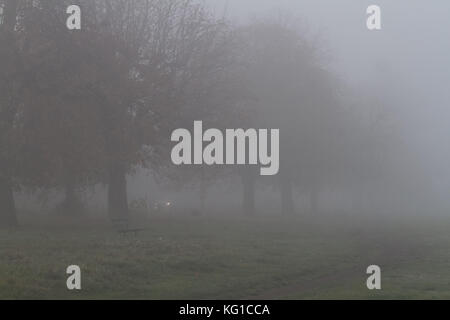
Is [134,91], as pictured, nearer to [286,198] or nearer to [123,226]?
[123,226]

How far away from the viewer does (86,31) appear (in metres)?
32.6

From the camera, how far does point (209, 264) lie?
22.6 metres

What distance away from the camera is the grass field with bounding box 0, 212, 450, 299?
18.0m

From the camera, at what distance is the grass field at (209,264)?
59.1 ft

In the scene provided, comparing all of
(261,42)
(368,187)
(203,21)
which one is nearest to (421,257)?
(203,21)

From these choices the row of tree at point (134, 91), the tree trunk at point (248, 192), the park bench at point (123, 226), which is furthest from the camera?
the tree trunk at point (248, 192)

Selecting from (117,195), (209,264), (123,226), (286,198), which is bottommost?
(209,264)

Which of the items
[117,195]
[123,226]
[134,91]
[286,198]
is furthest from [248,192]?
[134,91]

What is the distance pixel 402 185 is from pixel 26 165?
74.4 m

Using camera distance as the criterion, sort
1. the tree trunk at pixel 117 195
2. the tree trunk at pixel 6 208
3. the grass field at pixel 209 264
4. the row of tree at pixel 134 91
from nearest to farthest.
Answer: the grass field at pixel 209 264, the row of tree at pixel 134 91, the tree trunk at pixel 6 208, the tree trunk at pixel 117 195

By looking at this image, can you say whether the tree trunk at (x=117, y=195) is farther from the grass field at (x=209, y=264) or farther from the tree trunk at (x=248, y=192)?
the tree trunk at (x=248, y=192)

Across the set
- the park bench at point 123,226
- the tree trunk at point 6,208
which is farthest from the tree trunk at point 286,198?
the tree trunk at point 6,208

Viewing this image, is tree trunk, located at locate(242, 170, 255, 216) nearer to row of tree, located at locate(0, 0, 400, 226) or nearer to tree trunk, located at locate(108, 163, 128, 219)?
row of tree, located at locate(0, 0, 400, 226)

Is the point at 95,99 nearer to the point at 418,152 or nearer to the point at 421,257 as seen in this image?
the point at 421,257
